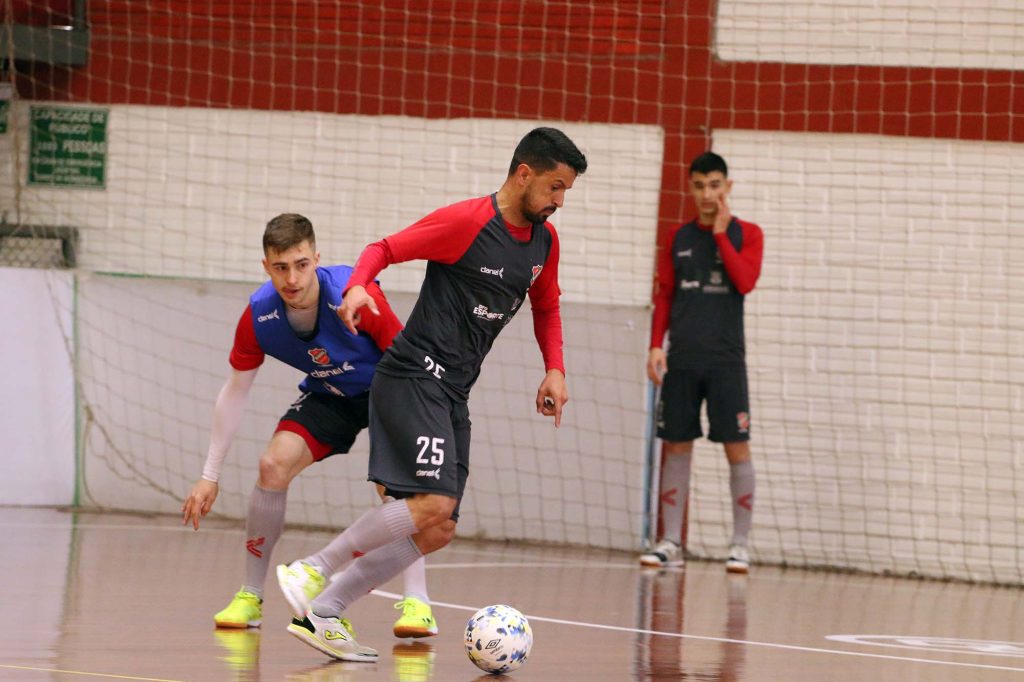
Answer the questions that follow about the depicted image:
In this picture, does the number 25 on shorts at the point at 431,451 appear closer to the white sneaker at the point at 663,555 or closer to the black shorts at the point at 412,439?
the black shorts at the point at 412,439

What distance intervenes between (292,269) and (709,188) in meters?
3.92

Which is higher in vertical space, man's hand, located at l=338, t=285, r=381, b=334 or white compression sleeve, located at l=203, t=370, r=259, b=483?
man's hand, located at l=338, t=285, r=381, b=334

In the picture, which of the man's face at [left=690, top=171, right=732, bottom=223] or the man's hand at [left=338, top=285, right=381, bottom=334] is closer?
the man's hand at [left=338, top=285, right=381, bottom=334]

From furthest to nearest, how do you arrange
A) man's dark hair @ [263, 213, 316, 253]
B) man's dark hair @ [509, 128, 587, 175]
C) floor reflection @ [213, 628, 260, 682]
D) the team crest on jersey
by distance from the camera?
the team crest on jersey
man's dark hair @ [263, 213, 316, 253]
man's dark hair @ [509, 128, 587, 175]
floor reflection @ [213, 628, 260, 682]

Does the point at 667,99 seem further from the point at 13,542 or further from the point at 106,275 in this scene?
the point at 13,542

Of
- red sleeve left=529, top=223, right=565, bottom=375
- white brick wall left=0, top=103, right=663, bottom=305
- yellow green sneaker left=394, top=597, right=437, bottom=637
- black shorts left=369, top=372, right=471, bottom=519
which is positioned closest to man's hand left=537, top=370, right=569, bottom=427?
red sleeve left=529, top=223, right=565, bottom=375

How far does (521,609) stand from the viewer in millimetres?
6680

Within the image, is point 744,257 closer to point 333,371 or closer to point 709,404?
point 709,404

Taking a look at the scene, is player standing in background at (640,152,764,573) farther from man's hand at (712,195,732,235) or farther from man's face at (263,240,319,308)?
man's face at (263,240,319,308)

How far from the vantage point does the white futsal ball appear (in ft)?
15.6

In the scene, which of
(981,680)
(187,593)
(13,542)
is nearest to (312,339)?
(187,593)

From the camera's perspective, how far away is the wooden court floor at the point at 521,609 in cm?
487

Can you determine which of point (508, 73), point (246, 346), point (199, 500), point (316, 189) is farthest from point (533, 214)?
point (316, 189)

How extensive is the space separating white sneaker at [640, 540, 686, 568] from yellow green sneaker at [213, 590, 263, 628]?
3.64 m
